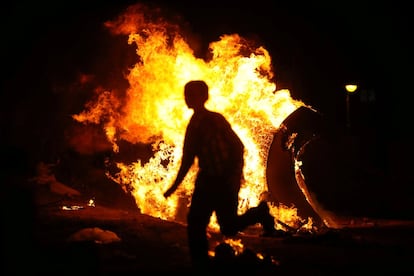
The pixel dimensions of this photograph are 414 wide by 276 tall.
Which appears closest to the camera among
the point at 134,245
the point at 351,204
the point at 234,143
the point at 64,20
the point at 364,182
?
the point at 234,143

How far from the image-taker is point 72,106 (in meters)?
14.4

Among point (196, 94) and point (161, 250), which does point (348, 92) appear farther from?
point (196, 94)

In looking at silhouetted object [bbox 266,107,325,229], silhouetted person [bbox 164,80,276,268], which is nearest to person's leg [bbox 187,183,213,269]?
silhouetted person [bbox 164,80,276,268]

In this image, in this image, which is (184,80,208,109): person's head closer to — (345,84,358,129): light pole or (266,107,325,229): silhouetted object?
(266,107,325,229): silhouetted object

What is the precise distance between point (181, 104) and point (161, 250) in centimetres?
396

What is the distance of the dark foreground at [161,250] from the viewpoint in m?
6.18

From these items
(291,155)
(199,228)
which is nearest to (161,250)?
(199,228)

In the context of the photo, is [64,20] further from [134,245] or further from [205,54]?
[134,245]

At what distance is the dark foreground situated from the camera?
20.3ft

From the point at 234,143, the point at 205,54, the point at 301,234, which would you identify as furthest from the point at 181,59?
the point at 234,143

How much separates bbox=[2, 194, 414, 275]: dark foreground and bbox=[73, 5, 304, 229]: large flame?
146cm

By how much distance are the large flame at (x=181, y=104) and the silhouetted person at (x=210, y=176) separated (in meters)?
4.38

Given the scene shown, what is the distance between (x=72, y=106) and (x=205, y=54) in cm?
473

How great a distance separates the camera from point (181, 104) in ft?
35.2
